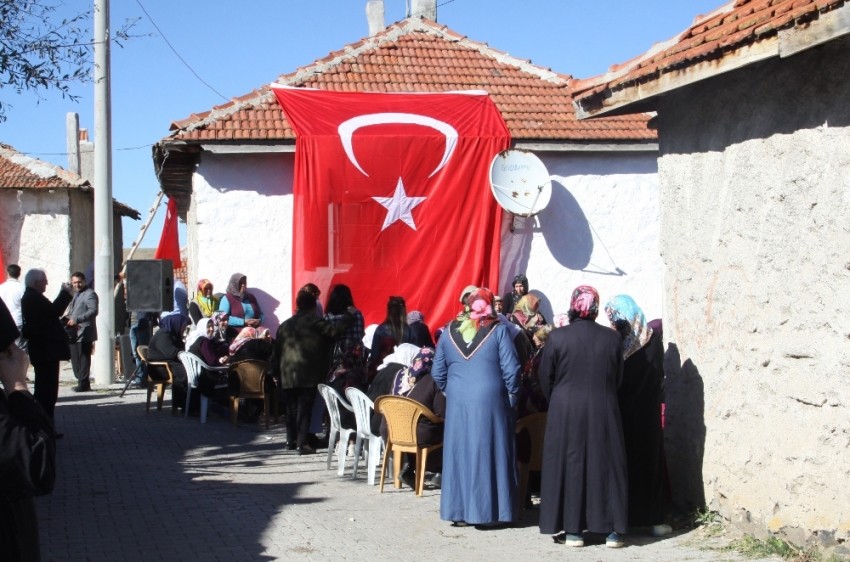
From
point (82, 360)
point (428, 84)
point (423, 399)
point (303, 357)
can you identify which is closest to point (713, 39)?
point (423, 399)

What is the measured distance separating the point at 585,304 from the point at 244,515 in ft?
10.9

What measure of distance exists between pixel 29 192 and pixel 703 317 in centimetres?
2690

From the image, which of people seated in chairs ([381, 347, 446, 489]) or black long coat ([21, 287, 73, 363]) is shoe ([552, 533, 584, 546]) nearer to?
people seated in chairs ([381, 347, 446, 489])

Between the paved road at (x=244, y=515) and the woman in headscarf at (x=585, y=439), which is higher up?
the woman in headscarf at (x=585, y=439)

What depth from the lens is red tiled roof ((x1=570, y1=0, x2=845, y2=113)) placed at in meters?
6.57

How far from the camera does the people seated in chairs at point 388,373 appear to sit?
35.0 ft

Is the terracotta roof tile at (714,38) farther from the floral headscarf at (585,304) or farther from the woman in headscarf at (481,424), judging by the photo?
the woman in headscarf at (481,424)

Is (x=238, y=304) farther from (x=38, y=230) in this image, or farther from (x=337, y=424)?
(x=38, y=230)

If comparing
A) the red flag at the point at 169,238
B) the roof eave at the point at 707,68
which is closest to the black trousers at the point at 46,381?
the roof eave at the point at 707,68

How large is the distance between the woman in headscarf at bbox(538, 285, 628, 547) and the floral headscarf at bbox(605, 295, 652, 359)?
295mm

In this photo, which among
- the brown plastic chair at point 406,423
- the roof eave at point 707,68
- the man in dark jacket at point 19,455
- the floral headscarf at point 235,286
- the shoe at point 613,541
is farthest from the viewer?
the floral headscarf at point 235,286

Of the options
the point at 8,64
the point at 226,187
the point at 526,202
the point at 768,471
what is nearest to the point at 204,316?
the point at 226,187

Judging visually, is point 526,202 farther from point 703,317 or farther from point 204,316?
point 703,317

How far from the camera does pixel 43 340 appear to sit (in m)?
12.7
